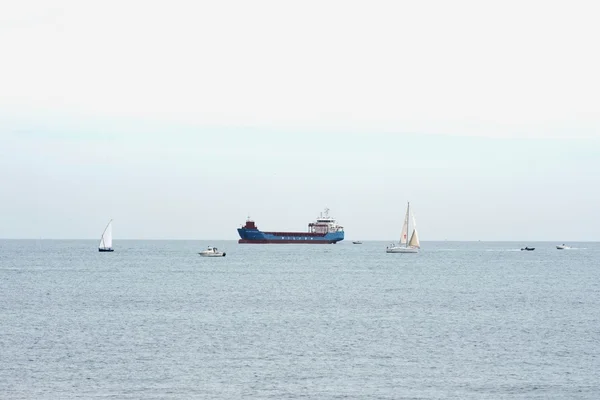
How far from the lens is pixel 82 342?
182 ft

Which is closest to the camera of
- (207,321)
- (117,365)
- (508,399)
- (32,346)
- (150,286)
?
(508,399)

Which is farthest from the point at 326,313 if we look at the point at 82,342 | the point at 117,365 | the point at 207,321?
the point at 117,365

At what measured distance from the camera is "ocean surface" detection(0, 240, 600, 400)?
4231cm

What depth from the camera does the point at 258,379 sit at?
Result: 44062mm

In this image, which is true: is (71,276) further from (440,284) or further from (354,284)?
(440,284)

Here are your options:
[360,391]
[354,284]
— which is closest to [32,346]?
[360,391]

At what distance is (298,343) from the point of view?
56.2 metres

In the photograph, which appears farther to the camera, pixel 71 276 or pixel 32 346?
pixel 71 276

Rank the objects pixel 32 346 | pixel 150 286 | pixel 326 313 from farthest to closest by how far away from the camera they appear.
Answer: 1. pixel 150 286
2. pixel 326 313
3. pixel 32 346

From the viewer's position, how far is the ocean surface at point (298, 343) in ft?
139

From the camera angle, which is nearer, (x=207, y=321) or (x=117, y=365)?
(x=117, y=365)

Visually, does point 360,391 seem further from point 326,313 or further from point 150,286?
point 150,286

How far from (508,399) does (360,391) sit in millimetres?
6738

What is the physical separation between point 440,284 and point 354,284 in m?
11.2
